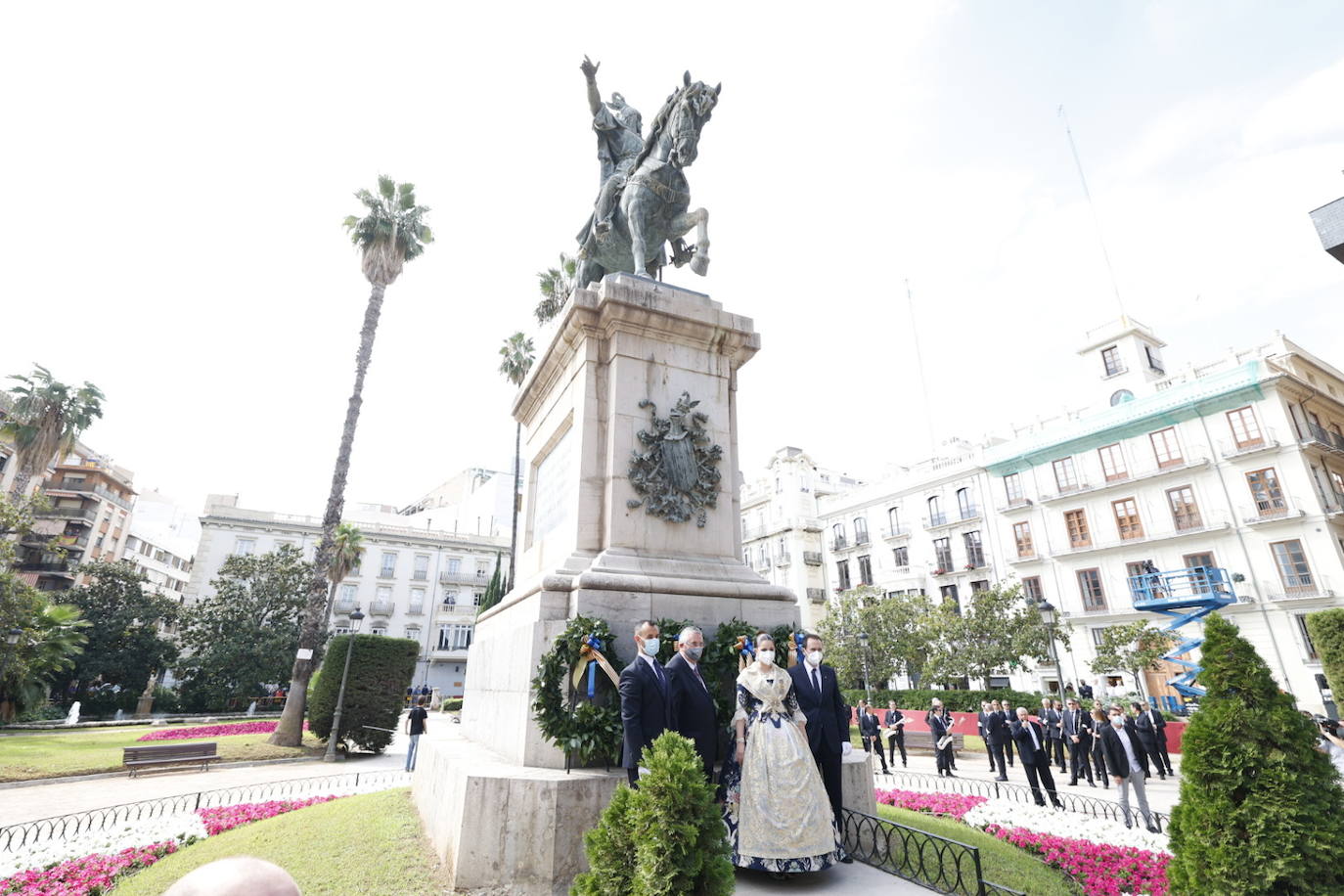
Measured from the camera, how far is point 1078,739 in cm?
1514

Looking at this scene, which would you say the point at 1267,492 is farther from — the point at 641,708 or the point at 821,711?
the point at 641,708

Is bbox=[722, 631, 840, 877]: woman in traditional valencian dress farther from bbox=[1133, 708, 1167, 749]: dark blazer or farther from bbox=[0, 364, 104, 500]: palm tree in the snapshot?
bbox=[0, 364, 104, 500]: palm tree

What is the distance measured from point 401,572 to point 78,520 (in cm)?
2870

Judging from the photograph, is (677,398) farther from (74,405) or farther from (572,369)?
(74,405)

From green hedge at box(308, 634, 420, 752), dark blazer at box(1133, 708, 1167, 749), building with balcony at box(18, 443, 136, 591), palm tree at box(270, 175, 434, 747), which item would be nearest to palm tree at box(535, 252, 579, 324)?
palm tree at box(270, 175, 434, 747)

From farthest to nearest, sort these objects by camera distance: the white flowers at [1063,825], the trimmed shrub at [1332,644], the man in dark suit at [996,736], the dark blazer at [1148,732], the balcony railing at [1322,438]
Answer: the balcony railing at [1322,438] < the trimmed shrub at [1332,644] < the man in dark suit at [996,736] < the dark blazer at [1148,732] < the white flowers at [1063,825]

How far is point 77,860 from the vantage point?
720 centimetres

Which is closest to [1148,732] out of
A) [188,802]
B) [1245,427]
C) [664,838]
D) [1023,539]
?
[664,838]

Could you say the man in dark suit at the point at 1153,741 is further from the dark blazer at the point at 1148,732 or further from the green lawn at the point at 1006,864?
the green lawn at the point at 1006,864

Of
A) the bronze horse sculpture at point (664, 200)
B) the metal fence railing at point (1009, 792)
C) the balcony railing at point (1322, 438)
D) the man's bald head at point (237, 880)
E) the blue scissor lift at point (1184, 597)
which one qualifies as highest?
the balcony railing at point (1322, 438)

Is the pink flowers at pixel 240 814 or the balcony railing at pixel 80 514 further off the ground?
the balcony railing at pixel 80 514

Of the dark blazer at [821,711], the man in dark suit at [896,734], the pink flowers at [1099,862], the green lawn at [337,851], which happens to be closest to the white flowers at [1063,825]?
the pink flowers at [1099,862]

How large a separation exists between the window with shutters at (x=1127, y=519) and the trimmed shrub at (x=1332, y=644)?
18661 millimetres

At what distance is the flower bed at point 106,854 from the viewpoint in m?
6.41
